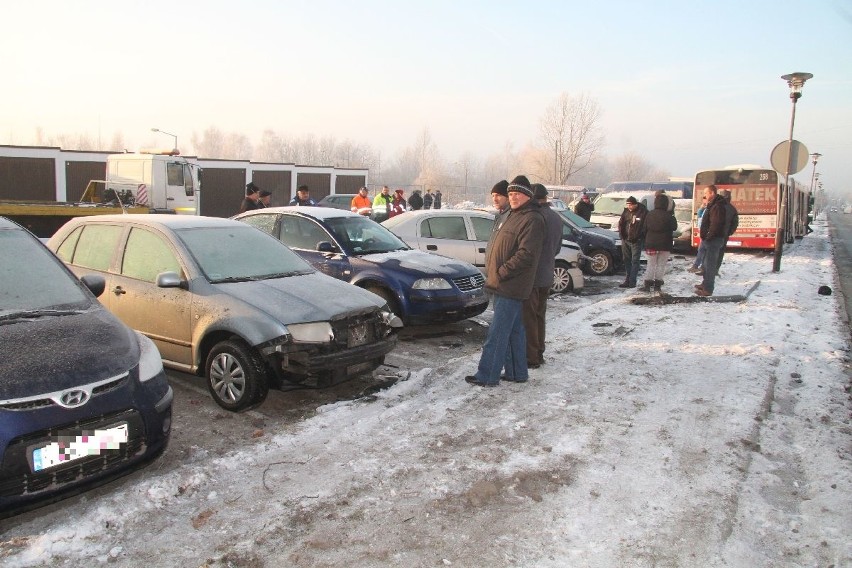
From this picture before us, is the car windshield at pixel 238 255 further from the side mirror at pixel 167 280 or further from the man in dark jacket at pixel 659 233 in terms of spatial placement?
the man in dark jacket at pixel 659 233

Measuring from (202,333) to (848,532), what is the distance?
4799 mm

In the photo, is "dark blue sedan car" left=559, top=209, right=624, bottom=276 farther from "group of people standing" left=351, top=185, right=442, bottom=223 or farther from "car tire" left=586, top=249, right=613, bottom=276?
"group of people standing" left=351, top=185, right=442, bottom=223

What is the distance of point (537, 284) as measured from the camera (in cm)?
639

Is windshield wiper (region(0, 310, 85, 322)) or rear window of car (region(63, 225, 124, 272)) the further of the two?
rear window of car (region(63, 225, 124, 272))

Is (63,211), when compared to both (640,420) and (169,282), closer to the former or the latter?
(169,282)

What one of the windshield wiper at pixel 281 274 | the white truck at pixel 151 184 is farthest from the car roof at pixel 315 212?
the white truck at pixel 151 184

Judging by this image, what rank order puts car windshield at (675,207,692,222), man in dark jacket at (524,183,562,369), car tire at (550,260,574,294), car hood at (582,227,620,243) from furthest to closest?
car windshield at (675,207,692,222)
car hood at (582,227,620,243)
car tire at (550,260,574,294)
man in dark jacket at (524,183,562,369)

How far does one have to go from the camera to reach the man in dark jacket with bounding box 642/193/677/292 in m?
11.1

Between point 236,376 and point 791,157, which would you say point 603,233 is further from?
point 236,376

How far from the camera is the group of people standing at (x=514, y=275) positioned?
18.3 feet

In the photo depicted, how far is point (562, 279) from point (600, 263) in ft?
9.06

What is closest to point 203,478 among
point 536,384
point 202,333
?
point 202,333

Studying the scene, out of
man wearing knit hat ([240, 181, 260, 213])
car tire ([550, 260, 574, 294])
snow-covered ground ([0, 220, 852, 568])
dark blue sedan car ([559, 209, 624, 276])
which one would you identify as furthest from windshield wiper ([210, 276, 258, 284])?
dark blue sedan car ([559, 209, 624, 276])

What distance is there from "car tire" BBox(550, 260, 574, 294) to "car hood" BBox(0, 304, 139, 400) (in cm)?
883
